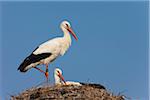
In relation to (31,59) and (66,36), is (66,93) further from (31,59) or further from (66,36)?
(66,36)

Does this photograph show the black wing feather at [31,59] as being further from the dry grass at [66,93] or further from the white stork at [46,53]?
the dry grass at [66,93]

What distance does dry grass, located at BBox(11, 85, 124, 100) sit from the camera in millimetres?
11086

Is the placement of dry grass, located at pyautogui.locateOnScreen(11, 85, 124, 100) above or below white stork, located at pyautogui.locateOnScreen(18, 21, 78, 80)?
below

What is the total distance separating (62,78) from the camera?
524 inches

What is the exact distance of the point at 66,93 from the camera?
36.6 ft

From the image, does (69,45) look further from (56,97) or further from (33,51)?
(56,97)

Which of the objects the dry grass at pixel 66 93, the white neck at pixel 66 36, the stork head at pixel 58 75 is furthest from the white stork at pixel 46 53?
the dry grass at pixel 66 93

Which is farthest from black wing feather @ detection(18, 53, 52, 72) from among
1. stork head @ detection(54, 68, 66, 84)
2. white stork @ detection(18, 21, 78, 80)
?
stork head @ detection(54, 68, 66, 84)

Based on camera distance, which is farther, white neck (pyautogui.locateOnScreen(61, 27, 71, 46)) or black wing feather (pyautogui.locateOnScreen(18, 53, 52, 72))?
white neck (pyautogui.locateOnScreen(61, 27, 71, 46))

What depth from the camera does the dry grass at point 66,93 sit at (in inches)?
436

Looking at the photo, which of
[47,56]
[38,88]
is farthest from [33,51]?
[38,88]

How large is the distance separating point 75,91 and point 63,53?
2530mm

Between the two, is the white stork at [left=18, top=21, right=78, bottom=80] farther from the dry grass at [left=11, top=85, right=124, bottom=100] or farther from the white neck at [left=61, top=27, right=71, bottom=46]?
the dry grass at [left=11, top=85, right=124, bottom=100]

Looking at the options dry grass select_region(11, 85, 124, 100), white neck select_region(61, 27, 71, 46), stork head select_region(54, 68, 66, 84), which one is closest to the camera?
dry grass select_region(11, 85, 124, 100)
